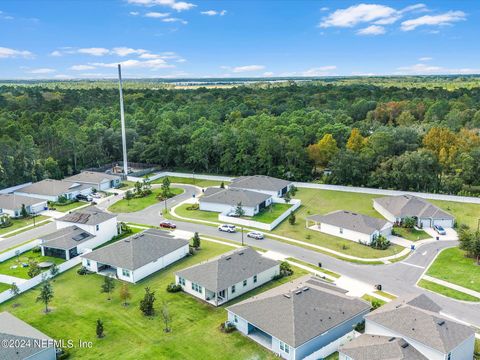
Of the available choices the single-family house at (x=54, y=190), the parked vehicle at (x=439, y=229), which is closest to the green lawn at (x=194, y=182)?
the single-family house at (x=54, y=190)

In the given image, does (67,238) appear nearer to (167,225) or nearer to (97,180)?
(167,225)

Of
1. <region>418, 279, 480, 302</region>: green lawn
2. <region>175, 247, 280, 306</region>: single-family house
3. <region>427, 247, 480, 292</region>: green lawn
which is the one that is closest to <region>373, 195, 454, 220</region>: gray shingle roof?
<region>427, 247, 480, 292</region>: green lawn

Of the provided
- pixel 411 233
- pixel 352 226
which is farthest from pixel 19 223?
pixel 411 233

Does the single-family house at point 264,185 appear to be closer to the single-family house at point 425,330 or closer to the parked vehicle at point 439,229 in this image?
the parked vehicle at point 439,229

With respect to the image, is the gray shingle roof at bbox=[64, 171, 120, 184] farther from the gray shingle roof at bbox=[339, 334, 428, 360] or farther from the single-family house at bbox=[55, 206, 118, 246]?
the gray shingle roof at bbox=[339, 334, 428, 360]

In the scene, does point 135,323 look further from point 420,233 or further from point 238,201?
point 420,233

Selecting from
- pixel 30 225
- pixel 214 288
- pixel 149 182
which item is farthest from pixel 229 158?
pixel 214 288
